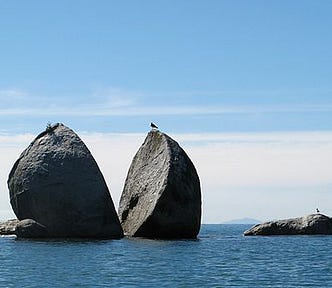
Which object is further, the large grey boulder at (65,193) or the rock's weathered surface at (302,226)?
the rock's weathered surface at (302,226)

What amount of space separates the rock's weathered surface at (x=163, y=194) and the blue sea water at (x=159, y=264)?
176cm

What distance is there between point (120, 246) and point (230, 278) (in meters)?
17.8

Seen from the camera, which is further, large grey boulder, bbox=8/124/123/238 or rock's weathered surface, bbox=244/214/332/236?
rock's weathered surface, bbox=244/214/332/236

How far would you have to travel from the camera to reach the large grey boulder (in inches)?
2403

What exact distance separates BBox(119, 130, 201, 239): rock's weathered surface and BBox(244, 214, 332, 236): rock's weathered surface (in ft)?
48.6

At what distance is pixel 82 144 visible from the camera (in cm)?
6394

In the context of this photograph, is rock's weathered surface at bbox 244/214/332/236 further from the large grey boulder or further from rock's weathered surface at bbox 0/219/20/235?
rock's weathered surface at bbox 0/219/20/235

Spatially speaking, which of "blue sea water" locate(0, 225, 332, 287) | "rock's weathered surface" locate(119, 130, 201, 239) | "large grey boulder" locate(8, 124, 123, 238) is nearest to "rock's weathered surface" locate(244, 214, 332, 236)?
"blue sea water" locate(0, 225, 332, 287)

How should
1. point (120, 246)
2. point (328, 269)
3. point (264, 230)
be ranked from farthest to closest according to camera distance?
1. point (264, 230)
2. point (120, 246)
3. point (328, 269)

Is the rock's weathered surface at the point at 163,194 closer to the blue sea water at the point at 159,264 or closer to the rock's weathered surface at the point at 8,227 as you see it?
the blue sea water at the point at 159,264

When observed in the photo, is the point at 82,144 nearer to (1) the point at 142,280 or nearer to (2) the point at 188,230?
(2) the point at 188,230

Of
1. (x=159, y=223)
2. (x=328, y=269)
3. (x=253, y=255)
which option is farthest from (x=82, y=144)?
(x=328, y=269)

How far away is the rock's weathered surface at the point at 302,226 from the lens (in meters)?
75.7

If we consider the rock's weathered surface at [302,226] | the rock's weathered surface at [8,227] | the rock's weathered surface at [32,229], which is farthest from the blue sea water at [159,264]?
the rock's weathered surface at [302,226]
